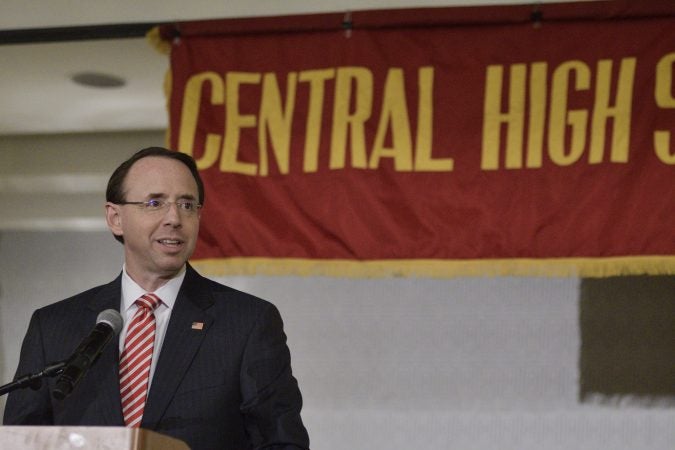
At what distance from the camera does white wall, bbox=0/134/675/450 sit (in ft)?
10.6

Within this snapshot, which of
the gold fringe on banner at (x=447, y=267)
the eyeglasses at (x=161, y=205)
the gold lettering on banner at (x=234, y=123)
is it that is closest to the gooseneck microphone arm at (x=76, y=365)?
the eyeglasses at (x=161, y=205)

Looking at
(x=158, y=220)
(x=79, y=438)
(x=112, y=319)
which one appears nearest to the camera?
(x=79, y=438)

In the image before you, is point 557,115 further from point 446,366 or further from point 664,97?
point 446,366

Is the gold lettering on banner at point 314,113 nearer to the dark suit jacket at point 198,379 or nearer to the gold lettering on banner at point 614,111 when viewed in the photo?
the gold lettering on banner at point 614,111

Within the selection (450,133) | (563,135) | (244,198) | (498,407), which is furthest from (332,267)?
(498,407)

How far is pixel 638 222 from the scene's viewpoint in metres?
2.54

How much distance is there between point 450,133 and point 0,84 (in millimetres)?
1943

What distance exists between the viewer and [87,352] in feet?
4.52

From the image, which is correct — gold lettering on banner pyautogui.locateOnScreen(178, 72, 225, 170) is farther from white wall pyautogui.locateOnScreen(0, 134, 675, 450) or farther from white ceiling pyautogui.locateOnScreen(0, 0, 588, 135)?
white wall pyautogui.locateOnScreen(0, 134, 675, 450)

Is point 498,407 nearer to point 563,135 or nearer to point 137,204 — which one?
point 563,135

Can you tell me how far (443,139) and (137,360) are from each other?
140cm

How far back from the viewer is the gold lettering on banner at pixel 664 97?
2.57 m

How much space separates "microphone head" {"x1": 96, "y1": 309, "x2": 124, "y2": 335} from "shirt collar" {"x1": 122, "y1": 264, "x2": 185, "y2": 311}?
0.45 ft

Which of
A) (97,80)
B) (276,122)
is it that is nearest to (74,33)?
(97,80)
